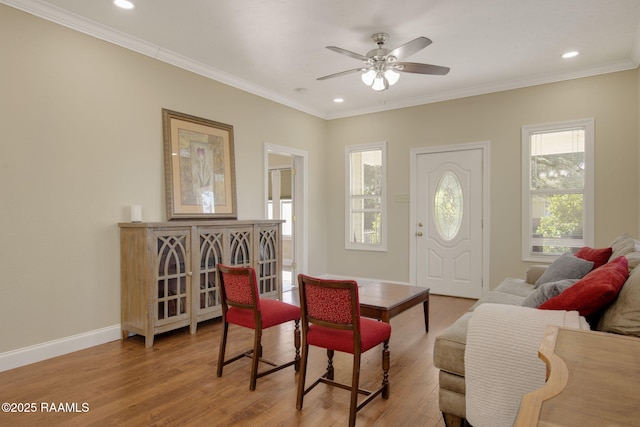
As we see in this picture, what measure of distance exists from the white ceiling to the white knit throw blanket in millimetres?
2518

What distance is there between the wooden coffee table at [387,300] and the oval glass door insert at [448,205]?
2.01m

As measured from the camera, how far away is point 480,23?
10.9ft

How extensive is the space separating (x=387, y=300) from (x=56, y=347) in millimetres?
2767

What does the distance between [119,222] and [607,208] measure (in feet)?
17.4

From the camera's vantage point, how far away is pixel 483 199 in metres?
5.09

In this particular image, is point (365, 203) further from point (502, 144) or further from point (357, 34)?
point (357, 34)

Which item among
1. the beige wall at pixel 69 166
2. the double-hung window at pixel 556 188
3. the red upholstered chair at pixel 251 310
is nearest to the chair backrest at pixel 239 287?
the red upholstered chair at pixel 251 310

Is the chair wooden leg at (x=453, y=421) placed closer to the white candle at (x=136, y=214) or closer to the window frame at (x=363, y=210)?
the white candle at (x=136, y=214)

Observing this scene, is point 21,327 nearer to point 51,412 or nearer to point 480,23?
point 51,412

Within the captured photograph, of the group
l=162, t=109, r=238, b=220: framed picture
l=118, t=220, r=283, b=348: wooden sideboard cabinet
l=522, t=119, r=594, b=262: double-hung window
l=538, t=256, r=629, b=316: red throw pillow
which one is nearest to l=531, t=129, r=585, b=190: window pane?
l=522, t=119, r=594, b=262: double-hung window

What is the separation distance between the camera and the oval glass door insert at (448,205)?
530 cm

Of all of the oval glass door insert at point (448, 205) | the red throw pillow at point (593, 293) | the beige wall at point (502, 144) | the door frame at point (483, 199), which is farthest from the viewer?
the oval glass door insert at point (448, 205)

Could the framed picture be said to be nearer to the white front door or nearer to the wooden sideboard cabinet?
the wooden sideboard cabinet

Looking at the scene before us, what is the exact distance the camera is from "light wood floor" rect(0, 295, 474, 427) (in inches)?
84.9
